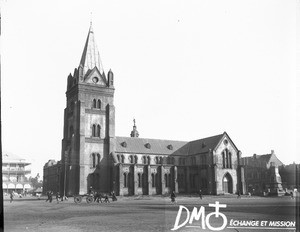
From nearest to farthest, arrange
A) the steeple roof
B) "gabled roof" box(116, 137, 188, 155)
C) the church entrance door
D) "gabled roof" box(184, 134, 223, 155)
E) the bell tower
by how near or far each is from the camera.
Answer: the bell tower
the steeple roof
the church entrance door
"gabled roof" box(184, 134, 223, 155)
"gabled roof" box(116, 137, 188, 155)

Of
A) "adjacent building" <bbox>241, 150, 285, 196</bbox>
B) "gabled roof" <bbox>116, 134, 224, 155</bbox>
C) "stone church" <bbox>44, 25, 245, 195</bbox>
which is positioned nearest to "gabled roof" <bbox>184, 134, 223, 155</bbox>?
"gabled roof" <bbox>116, 134, 224, 155</bbox>

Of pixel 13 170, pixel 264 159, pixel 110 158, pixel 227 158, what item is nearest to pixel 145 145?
pixel 110 158

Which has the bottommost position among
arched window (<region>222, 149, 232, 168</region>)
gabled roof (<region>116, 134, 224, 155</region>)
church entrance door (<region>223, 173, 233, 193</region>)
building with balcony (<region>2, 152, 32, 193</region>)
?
church entrance door (<region>223, 173, 233, 193</region>)

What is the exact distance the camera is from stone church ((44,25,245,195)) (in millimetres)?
56688

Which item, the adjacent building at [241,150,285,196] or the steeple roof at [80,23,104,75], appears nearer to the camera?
the steeple roof at [80,23,104,75]

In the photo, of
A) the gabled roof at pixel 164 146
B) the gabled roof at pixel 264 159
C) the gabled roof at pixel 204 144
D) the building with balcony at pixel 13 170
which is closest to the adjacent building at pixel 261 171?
the gabled roof at pixel 264 159

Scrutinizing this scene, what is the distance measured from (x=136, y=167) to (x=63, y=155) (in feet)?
41.5

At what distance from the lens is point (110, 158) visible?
192 feet

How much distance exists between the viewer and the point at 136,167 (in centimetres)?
6025

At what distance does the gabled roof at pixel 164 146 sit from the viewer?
212ft

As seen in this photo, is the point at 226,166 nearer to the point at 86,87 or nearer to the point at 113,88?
the point at 113,88

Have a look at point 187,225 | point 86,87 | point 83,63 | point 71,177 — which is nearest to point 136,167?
point 71,177

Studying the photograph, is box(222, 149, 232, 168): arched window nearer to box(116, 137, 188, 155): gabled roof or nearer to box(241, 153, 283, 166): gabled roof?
box(116, 137, 188, 155): gabled roof

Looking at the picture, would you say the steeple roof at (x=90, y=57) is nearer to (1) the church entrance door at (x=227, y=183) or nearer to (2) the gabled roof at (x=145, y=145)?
(2) the gabled roof at (x=145, y=145)
